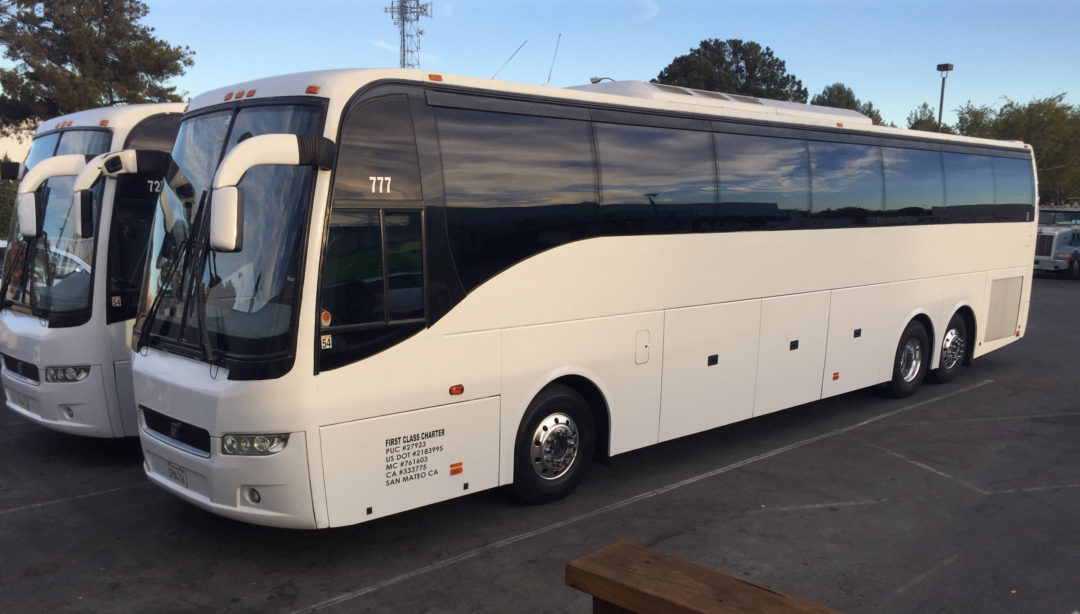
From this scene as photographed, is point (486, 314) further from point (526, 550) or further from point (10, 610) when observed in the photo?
point (10, 610)

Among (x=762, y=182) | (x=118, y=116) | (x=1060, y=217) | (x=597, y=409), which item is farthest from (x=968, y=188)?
(x=1060, y=217)

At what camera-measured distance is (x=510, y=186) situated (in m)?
6.10

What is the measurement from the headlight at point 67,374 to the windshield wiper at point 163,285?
1.87 m

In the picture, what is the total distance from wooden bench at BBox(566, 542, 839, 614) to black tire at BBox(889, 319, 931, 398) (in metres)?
8.04

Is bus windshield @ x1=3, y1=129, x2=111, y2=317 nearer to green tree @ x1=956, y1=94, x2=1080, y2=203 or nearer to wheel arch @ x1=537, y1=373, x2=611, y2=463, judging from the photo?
wheel arch @ x1=537, y1=373, x2=611, y2=463

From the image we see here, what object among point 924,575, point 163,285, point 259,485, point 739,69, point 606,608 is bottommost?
point 924,575

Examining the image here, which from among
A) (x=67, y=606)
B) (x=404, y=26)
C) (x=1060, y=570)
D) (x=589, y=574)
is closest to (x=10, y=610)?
(x=67, y=606)

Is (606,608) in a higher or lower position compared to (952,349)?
higher

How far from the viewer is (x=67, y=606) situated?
4.89 m

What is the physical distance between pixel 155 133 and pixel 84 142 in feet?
2.26

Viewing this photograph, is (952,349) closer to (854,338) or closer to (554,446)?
(854,338)

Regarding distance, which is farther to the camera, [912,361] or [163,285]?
[912,361]

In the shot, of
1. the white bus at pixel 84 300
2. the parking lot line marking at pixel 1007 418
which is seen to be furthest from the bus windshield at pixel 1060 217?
the white bus at pixel 84 300

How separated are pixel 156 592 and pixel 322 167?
291 centimetres
